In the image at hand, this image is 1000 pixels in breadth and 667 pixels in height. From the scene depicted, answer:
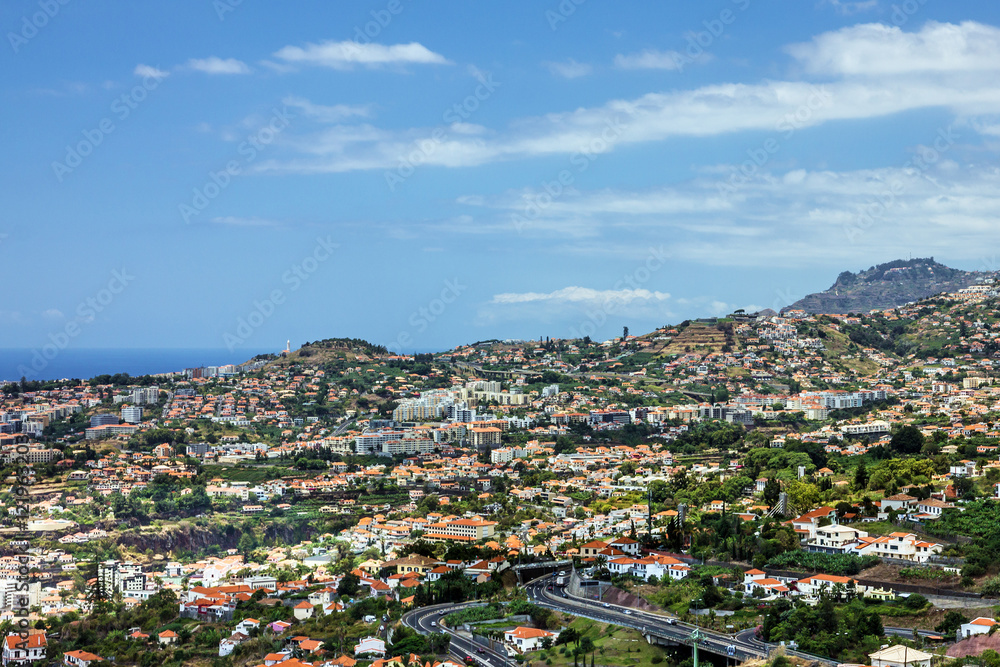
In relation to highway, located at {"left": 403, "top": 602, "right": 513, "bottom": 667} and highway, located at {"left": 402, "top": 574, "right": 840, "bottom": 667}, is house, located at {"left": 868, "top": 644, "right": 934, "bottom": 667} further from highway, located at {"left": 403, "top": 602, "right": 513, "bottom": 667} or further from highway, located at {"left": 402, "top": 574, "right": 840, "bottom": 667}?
highway, located at {"left": 403, "top": 602, "right": 513, "bottom": 667}

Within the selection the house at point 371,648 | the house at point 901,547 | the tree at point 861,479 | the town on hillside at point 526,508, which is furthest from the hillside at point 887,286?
the house at point 371,648

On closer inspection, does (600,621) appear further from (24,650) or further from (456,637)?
(24,650)

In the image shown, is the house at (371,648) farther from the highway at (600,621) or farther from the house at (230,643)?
the house at (230,643)

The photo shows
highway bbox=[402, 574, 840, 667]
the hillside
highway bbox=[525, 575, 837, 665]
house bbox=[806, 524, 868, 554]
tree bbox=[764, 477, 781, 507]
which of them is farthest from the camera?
the hillside

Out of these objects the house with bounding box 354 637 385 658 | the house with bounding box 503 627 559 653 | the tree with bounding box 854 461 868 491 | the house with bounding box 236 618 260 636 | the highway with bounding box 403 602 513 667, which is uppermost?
the tree with bounding box 854 461 868 491

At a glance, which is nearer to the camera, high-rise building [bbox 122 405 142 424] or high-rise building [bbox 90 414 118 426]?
high-rise building [bbox 90 414 118 426]

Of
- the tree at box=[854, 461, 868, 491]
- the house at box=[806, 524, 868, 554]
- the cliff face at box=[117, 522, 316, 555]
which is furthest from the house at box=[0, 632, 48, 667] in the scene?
the tree at box=[854, 461, 868, 491]

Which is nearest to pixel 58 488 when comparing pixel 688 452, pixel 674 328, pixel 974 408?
pixel 688 452

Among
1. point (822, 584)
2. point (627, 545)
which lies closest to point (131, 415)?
point (627, 545)
